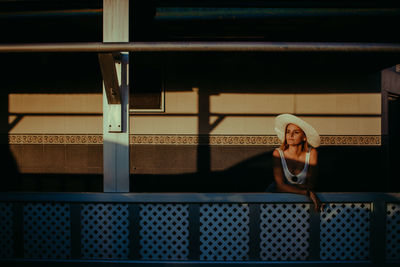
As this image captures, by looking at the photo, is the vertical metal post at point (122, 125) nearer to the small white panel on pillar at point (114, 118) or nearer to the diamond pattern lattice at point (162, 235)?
the small white panel on pillar at point (114, 118)

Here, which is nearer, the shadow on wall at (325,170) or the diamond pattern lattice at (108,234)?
the diamond pattern lattice at (108,234)

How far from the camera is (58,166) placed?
211 inches

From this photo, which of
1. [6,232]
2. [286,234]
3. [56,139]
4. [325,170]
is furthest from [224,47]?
[56,139]

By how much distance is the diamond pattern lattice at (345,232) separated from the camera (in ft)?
6.48

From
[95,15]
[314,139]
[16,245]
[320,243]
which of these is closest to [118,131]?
[16,245]

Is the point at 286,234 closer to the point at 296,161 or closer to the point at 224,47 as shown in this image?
the point at 296,161

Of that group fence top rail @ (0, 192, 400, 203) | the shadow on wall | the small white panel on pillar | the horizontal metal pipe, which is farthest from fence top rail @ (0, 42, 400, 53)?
the shadow on wall

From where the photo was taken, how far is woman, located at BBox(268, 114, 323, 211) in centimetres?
200

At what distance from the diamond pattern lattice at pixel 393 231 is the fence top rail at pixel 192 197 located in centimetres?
10

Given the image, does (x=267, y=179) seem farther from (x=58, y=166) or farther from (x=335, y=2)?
(x=58, y=166)

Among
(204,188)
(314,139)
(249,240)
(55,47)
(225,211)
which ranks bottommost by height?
(204,188)

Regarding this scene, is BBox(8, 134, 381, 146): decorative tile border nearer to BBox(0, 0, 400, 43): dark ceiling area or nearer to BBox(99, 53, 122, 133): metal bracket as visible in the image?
BBox(0, 0, 400, 43): dark ceiling area

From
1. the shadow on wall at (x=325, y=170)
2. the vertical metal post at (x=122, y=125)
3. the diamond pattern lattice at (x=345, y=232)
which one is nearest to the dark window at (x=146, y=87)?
the shadow on wall at (x=325, y=170)

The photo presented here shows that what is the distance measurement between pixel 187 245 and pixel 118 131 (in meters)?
1.16
